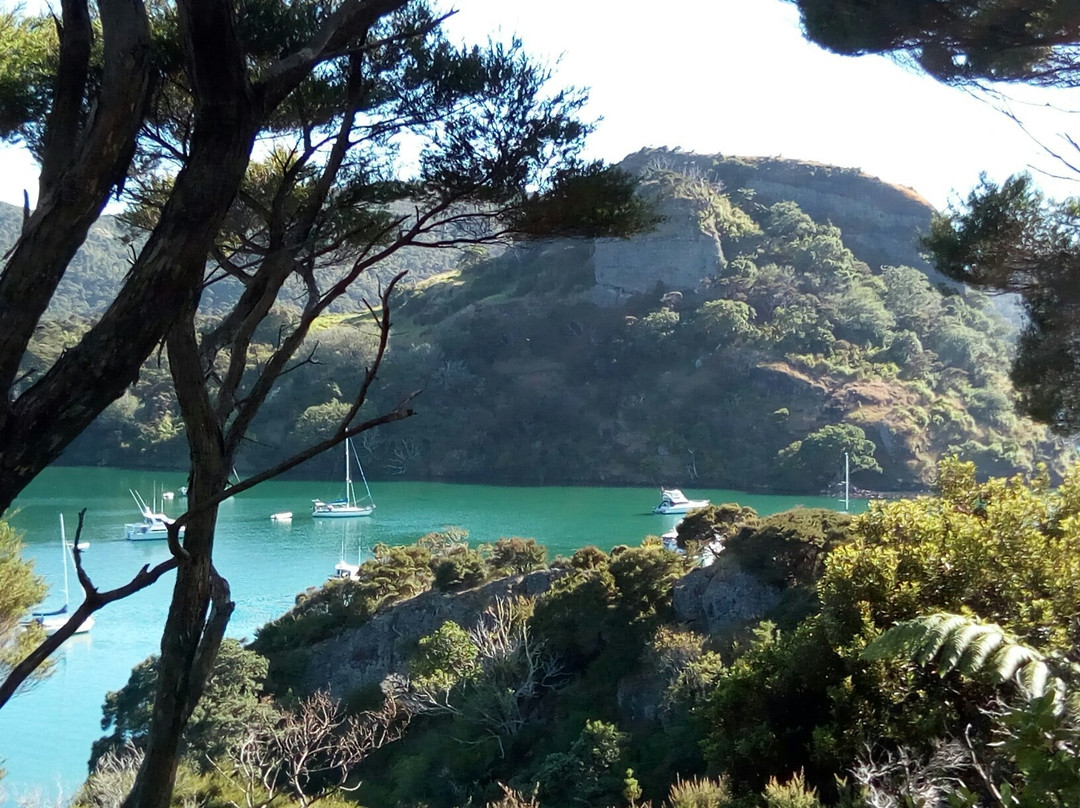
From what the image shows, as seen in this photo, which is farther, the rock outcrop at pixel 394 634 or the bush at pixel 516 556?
the bush at pixel 516 556

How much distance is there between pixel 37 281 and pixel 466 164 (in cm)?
221

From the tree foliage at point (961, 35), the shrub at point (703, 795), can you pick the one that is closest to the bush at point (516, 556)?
the shrub at point (703, 795)

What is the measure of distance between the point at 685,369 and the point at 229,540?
22.1 m

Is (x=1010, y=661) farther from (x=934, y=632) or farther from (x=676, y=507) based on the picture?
(x=676, y=507)

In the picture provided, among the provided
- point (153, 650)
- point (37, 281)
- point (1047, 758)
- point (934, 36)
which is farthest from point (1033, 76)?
point (153, 650)

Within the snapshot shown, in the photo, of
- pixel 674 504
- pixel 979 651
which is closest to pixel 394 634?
pixel 979 651

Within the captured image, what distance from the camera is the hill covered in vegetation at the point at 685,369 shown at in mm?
33719

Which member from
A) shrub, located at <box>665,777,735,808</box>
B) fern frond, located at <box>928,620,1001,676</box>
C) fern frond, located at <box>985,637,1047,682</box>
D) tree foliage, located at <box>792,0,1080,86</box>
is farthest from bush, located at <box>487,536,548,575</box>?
fern frond, located at <box>985,637,1047,682</box>

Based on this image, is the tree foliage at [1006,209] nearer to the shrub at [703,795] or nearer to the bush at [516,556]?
the shrub at [703,795]

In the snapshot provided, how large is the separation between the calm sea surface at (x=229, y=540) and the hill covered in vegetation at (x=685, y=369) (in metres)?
2.19

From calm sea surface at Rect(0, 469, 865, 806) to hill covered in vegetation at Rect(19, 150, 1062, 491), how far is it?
2.19 m

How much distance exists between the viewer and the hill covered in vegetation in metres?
33.7

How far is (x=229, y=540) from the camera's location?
2359 centimetres

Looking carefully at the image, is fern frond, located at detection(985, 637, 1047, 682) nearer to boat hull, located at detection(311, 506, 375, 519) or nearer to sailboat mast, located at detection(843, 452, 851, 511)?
sailboat mast, located at detection(843, 452, 851, 511)
